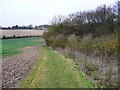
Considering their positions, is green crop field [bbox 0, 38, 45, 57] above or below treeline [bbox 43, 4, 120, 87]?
below

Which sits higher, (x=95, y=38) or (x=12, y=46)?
(x=95, y=38)

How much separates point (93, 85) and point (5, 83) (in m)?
4.62

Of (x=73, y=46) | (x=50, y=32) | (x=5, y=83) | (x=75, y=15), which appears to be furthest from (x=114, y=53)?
(x=75, y=15)

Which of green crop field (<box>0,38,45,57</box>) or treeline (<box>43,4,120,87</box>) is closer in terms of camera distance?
treeline (<box>43,4,120,87</box>)

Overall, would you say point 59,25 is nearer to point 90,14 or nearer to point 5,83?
point 90,14

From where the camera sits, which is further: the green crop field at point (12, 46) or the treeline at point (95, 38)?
the green crop field at point (12, 46)

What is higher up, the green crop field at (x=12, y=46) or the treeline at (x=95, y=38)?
the treeline at (x=95, y=38)

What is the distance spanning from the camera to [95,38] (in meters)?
16.1

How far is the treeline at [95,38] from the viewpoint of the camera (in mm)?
7738

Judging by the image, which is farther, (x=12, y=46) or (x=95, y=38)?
(x=12, y=46)

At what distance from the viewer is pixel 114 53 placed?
8.16 meters

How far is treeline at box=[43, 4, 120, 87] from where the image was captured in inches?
305

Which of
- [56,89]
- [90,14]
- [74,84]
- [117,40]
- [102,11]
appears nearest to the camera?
[56,89]

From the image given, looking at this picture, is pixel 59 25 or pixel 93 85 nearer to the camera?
pixel 93 85
